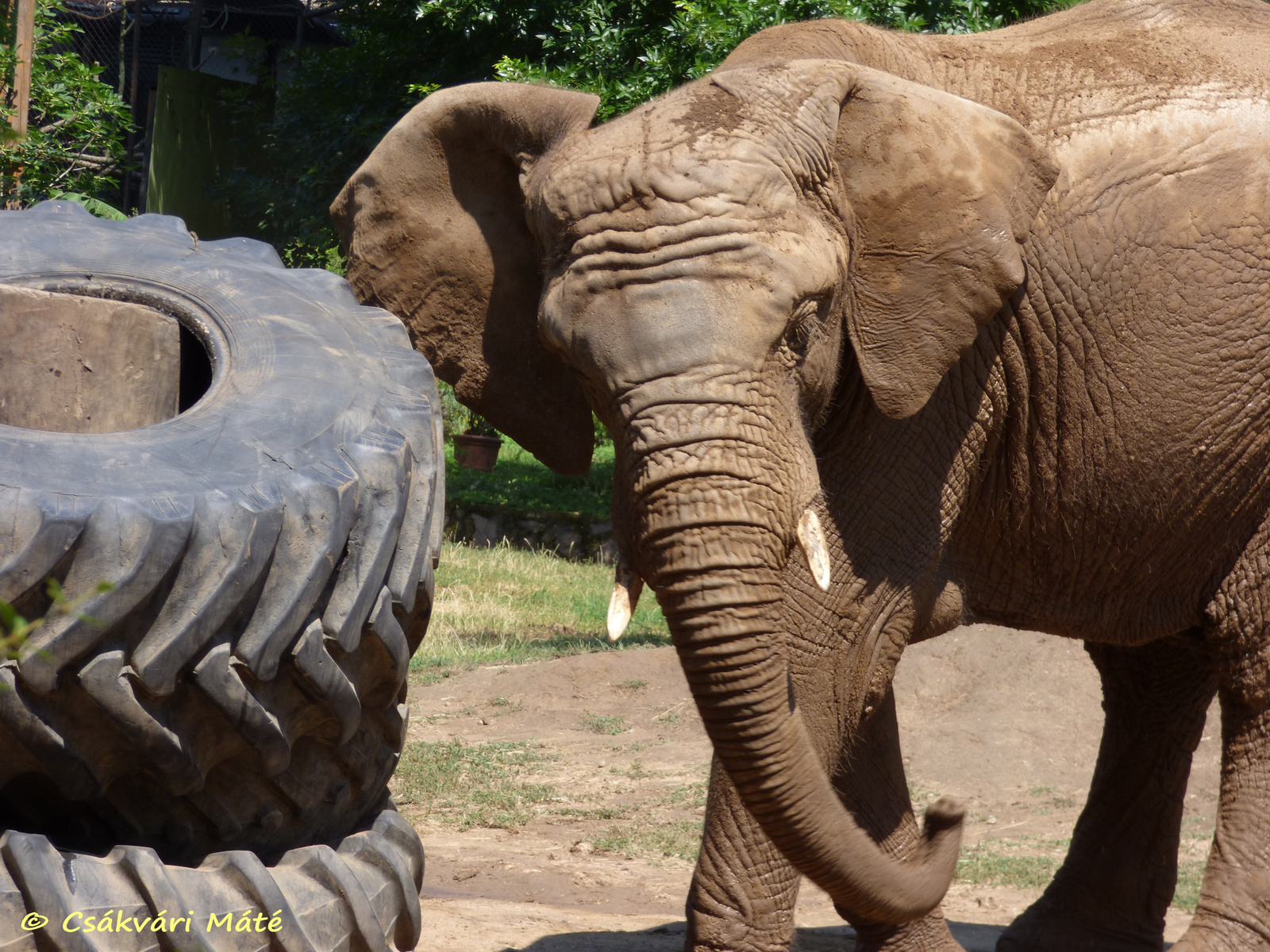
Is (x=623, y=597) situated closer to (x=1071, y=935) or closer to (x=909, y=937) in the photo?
(x=909, y=937)

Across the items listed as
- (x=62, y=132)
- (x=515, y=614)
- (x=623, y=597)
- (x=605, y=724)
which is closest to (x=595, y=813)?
(x=605, y=724)

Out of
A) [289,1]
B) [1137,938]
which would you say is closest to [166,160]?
[289,1]

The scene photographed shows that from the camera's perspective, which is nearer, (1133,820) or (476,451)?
(1133,820)

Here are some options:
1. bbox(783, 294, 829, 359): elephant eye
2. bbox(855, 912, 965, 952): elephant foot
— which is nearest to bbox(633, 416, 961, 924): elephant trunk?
bbox(783, 294, 829, 359): elephant eye

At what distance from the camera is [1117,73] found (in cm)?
347

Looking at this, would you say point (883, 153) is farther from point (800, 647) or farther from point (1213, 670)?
point (1213, 670)

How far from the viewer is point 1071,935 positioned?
180 inches

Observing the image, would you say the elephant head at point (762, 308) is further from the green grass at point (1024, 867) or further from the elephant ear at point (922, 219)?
the green grass at point (1024, 867)

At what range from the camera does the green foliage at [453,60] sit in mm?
9109

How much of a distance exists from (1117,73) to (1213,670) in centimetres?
164

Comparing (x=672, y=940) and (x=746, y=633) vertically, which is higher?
(x=746, y=633)

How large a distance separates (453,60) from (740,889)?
952 centimetres

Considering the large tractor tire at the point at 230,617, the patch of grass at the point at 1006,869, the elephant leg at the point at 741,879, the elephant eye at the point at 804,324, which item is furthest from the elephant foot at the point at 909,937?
the elephant eye at the point at 804,324

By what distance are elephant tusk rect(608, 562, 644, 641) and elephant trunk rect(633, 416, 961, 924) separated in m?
0.13
